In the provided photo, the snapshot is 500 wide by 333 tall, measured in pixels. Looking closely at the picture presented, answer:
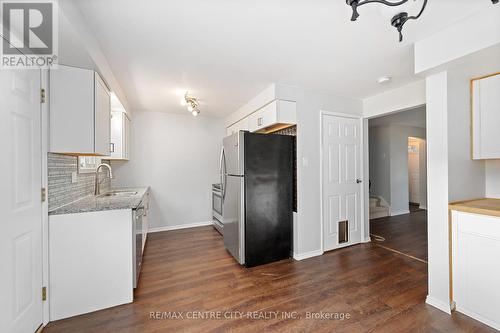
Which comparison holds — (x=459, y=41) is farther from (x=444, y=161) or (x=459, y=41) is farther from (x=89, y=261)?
(x=89, y=261)

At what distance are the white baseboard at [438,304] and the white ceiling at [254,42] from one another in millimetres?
2309

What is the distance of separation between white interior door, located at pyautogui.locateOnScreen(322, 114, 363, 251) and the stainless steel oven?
1.87 metres

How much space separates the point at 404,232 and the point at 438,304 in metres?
2.41

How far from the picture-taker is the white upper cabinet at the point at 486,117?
71.6 inches

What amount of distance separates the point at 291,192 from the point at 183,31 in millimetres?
2258

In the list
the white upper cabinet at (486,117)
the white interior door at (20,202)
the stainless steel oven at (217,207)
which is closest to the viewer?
the white interior door at (20,202)

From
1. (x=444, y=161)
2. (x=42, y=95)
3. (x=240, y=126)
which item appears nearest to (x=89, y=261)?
(x=42, y=95)

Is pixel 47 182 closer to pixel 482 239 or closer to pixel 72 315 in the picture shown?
Result: pixel 72 315

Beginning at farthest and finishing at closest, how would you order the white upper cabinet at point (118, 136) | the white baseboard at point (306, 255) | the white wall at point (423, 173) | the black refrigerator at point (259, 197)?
the white wall at point (423, 173)
the white upper cabinet at point (118, 136)
the white baseboard at point (306, 255)
the black refrigerator at point (259, 197)

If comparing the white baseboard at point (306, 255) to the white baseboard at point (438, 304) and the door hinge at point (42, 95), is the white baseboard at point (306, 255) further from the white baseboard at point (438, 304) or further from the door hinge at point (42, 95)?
the door hinge at point (42, 95)

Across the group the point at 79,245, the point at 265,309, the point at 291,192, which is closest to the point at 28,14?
the point at 79,245

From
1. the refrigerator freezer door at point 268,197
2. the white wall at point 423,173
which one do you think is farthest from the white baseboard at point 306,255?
the white wall at point 423,173

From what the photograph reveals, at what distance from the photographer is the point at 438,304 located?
181 cm

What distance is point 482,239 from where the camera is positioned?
1.62 m
